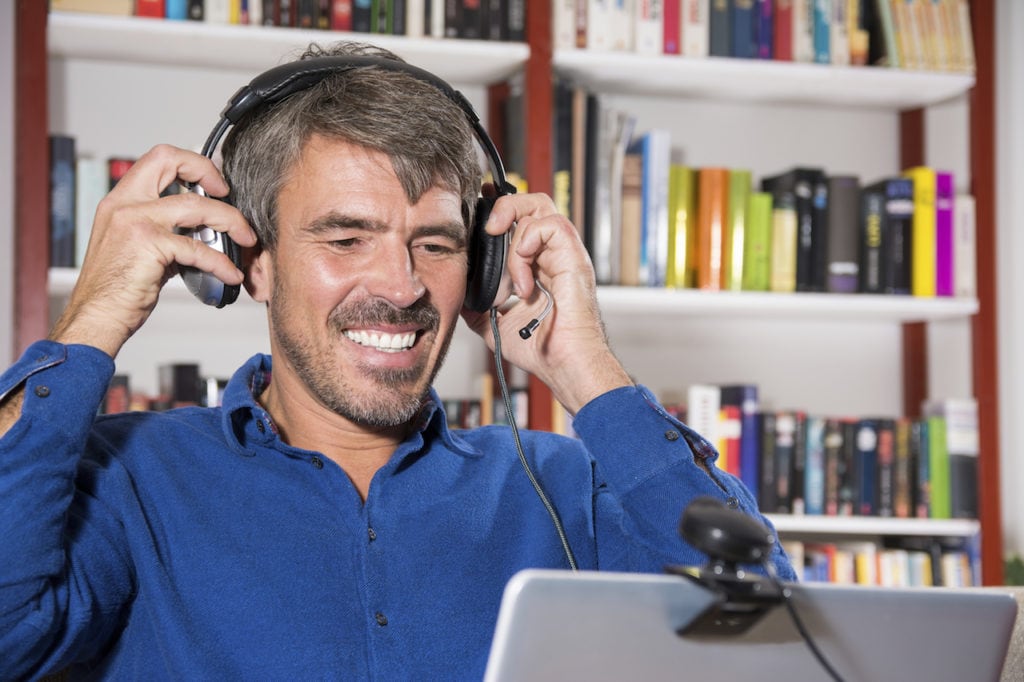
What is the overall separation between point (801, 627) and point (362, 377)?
704 mm

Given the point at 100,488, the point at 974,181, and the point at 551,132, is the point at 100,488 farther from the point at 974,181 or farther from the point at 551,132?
the point at 974,181

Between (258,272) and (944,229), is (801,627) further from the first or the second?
(944,229)

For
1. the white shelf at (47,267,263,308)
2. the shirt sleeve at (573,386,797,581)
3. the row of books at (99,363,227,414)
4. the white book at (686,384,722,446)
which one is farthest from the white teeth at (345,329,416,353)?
the white book at (686,384,722,446)

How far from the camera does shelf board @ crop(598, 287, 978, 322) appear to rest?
2260 millimetres

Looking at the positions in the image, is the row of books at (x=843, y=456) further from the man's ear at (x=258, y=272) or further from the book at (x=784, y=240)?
the man's ear at (x=258, y=272)

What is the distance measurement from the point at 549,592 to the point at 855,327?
2129mm

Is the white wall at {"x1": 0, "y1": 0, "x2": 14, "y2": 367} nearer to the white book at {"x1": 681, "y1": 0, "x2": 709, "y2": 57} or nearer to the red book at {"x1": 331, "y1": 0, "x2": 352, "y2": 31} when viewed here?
the red book at {"x1": 331, "y1": 0, "x2": 352, "y2": 31}

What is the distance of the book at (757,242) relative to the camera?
7.66 ft

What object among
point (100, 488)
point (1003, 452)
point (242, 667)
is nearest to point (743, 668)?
point (242, 667)

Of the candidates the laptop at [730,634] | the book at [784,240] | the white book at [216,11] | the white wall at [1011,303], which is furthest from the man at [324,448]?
the white wall at [1011,303]

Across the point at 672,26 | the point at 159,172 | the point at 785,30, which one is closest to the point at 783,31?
the point at 785,30

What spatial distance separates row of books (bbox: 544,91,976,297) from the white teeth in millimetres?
945

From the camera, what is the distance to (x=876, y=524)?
232 centimetres

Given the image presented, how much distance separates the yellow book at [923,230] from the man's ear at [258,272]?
4.94 ft
